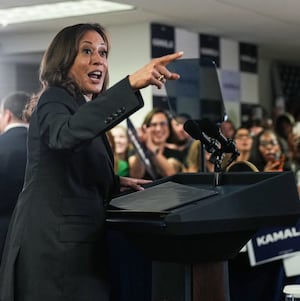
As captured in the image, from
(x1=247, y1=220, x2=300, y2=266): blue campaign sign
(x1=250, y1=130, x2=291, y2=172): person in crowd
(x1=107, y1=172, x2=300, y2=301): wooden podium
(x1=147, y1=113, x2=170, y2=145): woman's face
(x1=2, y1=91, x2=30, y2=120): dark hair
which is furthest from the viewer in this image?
(x1=147, y1=113, x2=170, y2=145): woman's face

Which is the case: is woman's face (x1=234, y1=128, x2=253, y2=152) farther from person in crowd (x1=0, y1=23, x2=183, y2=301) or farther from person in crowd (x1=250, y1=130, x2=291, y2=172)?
person in crowd (x1=0, y1=23, x2=183, y2=301)

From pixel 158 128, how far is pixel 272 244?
9.93 feet

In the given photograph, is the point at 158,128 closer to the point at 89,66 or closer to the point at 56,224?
the point at 89,66

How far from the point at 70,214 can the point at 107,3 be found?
4.93 metres

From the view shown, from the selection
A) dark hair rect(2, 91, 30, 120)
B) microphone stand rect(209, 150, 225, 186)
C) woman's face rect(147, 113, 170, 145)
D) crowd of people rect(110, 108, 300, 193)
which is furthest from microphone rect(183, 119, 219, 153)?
woman's face rect(147, 113, 170, 145)

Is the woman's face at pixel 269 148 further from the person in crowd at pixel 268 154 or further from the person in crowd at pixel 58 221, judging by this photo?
the person in crowd at pixel 58 221

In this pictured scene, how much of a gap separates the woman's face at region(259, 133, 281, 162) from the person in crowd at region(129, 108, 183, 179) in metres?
0.64

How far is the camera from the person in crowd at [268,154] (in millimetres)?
5406

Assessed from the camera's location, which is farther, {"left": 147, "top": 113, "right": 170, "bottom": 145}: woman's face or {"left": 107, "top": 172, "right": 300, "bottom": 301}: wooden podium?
{"left": 147, "top": 113, "right": 170, "bottom": 145}: woman's face

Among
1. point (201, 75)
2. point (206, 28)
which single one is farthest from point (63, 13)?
point (201, 75)

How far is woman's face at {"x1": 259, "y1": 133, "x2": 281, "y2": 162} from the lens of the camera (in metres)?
5.49

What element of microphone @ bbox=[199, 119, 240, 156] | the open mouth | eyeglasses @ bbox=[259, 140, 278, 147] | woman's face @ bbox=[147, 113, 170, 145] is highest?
the open mouth

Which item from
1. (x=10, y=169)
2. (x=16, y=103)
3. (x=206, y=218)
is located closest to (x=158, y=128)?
(x=16, y=103)

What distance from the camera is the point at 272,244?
3068 mm
